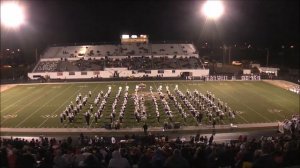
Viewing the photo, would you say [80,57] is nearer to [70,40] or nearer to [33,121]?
[70,40]

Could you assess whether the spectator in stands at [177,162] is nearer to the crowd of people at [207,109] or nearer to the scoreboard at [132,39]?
the crowd of people at [207,109]

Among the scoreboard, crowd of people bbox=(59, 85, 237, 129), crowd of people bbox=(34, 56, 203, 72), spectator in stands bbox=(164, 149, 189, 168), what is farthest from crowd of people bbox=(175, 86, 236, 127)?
the scoreboard

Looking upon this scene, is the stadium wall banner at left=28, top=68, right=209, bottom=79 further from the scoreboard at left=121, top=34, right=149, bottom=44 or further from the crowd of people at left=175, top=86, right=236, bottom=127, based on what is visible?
the crowd of people at left=175, top=86, right=236, bottom=127

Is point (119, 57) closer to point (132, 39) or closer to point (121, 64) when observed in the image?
point (121, 64)

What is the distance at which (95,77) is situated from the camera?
47.1 metres

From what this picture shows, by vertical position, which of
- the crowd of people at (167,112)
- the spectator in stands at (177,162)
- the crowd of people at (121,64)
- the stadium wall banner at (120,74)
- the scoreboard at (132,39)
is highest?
the scoreboard at (132,39)

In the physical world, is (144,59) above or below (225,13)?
below

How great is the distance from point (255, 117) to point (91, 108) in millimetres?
10623

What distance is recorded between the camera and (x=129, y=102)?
29.8 m

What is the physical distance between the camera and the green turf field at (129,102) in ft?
79.7

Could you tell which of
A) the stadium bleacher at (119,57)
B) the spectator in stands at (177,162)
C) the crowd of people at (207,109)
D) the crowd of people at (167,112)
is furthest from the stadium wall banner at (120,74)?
the spectator in stands at (177,162)

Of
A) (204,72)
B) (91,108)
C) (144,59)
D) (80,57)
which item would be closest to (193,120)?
(91,108)

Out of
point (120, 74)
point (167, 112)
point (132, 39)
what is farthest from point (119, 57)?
point (167, 112)

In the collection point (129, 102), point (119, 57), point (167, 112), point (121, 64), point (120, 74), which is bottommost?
point (167, 112)
